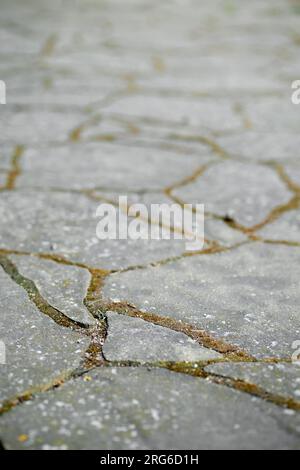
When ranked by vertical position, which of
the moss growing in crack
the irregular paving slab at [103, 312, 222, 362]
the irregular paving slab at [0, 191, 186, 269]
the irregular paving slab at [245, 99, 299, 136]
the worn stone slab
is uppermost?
the irregular paving slab at [245, 99, 299, 136]

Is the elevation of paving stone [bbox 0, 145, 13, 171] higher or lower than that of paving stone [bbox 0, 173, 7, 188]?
higher

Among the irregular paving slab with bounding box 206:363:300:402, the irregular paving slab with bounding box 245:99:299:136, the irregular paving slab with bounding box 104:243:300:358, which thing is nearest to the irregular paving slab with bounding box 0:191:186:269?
the irregular paving slab with bounding box 104:243:300:358

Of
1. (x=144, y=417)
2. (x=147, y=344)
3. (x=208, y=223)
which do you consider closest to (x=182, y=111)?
(x=208, y=223)

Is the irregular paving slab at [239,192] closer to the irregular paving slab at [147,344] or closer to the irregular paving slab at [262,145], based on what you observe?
the irregular paving slab at [262,145]

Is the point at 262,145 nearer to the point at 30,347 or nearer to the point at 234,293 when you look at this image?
the point at 234,293

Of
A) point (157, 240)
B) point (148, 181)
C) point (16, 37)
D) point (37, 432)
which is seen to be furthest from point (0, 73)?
point (37, 432)

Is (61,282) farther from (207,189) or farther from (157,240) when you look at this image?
(207,189)

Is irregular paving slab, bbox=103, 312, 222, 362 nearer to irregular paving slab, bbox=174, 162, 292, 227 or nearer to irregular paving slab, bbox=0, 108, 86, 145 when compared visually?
irregular paving slab, bbox=174, 162, 292, 227
